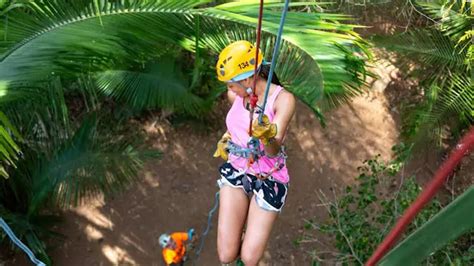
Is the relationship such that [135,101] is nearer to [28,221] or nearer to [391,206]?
[28,221]

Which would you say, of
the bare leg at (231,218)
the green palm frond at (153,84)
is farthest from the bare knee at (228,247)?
the green palm frond at (153,84)

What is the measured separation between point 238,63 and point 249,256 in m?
1.09

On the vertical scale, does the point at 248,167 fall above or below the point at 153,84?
above

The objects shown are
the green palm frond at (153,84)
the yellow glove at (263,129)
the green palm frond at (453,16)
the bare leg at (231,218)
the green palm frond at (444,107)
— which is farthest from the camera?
the green palm frond at (444,107)

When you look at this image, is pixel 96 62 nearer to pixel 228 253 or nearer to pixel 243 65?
pixel 243 65

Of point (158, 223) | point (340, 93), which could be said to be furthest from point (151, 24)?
point (158, 223)

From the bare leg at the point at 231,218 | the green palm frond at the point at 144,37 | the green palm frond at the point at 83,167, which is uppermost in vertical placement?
the green palm frond at the point at 144,37

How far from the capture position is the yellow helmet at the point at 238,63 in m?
3.07

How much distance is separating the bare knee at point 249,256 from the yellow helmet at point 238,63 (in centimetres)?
96

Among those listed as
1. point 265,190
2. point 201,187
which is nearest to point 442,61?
point 201,187

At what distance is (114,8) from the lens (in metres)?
3.60

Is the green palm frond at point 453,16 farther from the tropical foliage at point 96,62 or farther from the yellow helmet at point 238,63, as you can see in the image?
the yellow helmet at point 238,63

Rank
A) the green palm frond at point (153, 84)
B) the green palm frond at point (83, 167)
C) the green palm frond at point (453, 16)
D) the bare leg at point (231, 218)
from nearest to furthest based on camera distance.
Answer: the bare leg at point (231, 218)
the green palm frond at point (83, 167)
the green palm frond at point (153, 84)
the green palm frond at point (453, 16)

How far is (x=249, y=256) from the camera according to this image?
3295 mm
